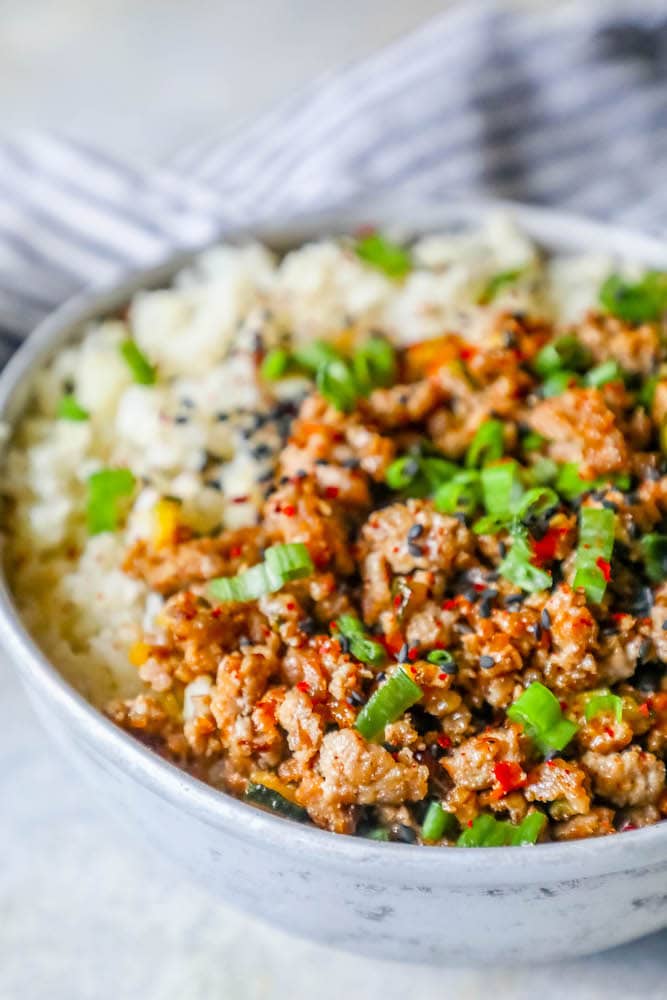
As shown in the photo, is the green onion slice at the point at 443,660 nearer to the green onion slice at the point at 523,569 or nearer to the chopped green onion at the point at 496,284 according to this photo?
the green onion slice at the point at 523,569

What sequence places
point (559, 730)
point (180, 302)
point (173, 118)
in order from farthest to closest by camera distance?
point (173, 118)
point (180, 302)
point (559, 730)

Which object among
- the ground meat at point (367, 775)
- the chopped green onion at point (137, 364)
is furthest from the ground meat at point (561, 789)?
the chopped green onion at point (137, 364)

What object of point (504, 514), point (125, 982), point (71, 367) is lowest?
point (125, 982)

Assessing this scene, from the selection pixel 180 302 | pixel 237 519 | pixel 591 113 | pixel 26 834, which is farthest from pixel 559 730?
pixel 591 113

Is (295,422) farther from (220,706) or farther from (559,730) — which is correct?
(559,730)

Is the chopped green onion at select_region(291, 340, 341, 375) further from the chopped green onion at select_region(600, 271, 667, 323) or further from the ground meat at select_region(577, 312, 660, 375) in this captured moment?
the chopped green onion at select_region(600, 271, 667, 323)
